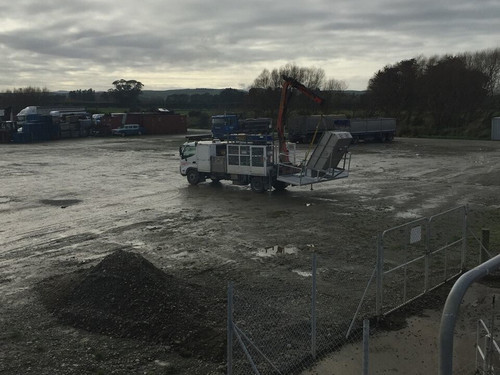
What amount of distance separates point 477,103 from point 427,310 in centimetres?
6420

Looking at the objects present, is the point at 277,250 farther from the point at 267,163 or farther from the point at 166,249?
the point at 267,163

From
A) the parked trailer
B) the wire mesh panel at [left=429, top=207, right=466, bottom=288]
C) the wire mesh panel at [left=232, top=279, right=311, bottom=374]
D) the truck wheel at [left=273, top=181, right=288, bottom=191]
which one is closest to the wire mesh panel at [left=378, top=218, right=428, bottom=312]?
the wire mesh panel at [left=429, top=207, right=466, bottom=288]

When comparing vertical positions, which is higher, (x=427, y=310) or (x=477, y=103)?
(x=477, y=103)

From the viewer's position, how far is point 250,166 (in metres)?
22.9

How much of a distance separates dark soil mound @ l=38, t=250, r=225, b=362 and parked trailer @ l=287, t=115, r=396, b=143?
40780mm

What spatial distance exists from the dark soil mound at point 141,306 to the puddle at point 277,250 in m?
3.27

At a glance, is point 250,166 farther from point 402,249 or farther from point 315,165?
point 402,249

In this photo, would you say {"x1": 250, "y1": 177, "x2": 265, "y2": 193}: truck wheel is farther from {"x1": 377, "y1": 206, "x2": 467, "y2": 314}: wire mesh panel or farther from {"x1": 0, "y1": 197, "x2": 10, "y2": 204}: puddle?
{"x1": 0, "y1": 197, "x2": 10, "y2": 204}: puddle

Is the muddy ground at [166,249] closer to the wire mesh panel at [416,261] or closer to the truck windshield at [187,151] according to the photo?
the wire mesh panel at [416,261]

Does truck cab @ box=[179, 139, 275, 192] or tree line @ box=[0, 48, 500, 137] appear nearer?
truck cab @ box=[179, 139, 275, 192]

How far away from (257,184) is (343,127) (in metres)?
27.9

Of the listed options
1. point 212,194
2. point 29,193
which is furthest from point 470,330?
point 29,193

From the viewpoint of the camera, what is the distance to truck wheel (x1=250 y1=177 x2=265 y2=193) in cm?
2284

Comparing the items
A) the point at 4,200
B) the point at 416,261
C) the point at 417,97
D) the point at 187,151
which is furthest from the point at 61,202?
the point at 417,97
